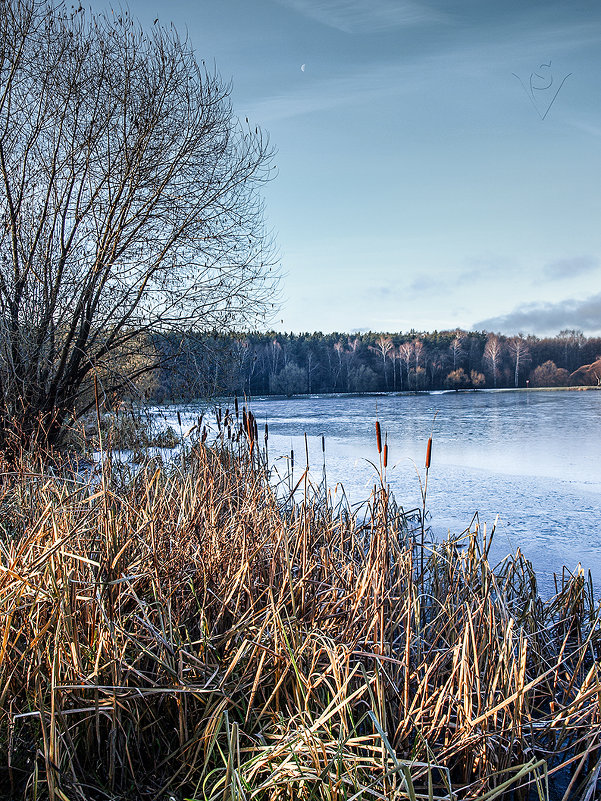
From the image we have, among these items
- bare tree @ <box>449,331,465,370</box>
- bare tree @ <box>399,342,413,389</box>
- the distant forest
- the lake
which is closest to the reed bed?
the lake

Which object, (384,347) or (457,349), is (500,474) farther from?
(457,349)

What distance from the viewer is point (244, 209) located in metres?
7.07

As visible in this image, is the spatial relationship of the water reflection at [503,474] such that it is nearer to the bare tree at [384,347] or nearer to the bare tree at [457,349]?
the bare tree at [384,347]

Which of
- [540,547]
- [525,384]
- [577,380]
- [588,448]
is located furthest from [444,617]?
[525,384]

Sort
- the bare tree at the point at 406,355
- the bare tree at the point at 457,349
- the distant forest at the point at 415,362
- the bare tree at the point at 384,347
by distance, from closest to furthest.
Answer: the distant forest at the point at 415,362, the bare tree at the point at 406,355, the bare tree at the point at 457,349, the bare tree at the point at 384,347

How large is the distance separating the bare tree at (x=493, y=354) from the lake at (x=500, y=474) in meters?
33.4

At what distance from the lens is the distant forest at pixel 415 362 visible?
1618 inches

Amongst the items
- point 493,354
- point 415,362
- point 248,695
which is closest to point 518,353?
point 493,354

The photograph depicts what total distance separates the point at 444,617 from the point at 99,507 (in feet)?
5.40

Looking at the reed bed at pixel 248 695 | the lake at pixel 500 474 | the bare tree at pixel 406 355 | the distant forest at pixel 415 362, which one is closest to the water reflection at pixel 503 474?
the lake at pixel 500 474

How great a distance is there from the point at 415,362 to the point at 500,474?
43120 mm

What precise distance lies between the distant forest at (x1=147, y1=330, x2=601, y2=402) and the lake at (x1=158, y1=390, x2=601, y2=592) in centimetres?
2310

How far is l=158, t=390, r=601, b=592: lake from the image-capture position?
4.30 metres

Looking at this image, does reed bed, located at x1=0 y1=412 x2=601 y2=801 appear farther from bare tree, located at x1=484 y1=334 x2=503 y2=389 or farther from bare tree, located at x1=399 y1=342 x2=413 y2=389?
bare tree, located at x1=399 y1=342 x2=413 y2=389
